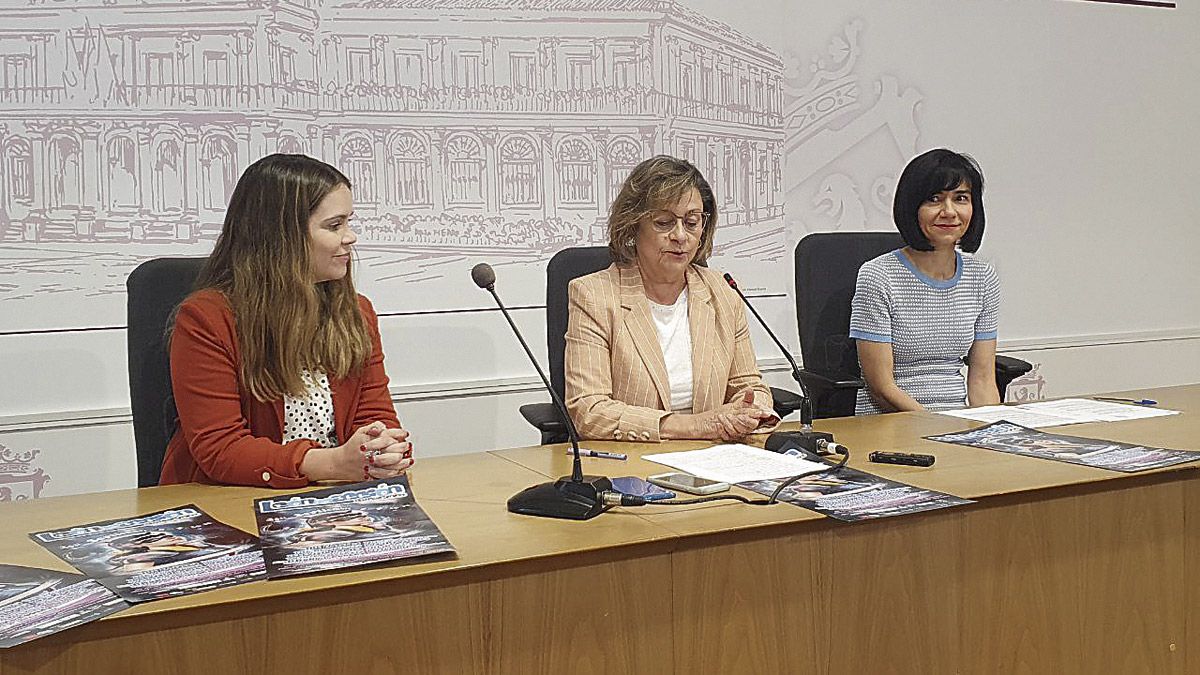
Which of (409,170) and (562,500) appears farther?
(409,170)

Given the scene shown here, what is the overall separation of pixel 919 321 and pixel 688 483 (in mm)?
1168

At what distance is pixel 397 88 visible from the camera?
3039 millimetres

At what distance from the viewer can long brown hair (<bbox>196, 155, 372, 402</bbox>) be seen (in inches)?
76.9

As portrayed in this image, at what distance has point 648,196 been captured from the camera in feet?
7.63

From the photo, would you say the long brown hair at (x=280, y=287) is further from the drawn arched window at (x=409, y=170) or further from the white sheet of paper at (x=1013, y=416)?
the white sheet of paper at (x=1013, y=416)

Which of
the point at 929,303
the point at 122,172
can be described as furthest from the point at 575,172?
the point at 122,172

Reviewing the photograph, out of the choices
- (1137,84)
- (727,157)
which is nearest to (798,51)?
(727,157)

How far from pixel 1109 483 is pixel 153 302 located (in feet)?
5.27

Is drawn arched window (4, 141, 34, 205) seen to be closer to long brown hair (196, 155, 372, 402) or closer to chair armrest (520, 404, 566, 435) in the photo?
long brown hair (196, 155, 372, 402)

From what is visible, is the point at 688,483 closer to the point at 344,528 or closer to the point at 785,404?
the point at 344,528

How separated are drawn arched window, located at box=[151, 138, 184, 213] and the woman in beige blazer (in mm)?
1088

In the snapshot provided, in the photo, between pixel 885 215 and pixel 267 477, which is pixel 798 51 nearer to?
pixel 885 215

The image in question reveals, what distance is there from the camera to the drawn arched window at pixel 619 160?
130 inches

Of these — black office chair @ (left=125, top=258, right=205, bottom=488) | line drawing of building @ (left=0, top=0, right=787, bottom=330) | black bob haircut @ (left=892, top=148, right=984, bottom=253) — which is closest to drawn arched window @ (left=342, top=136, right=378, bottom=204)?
line drawing of building @ (left=0, top=0, right=787, bottom=330)
